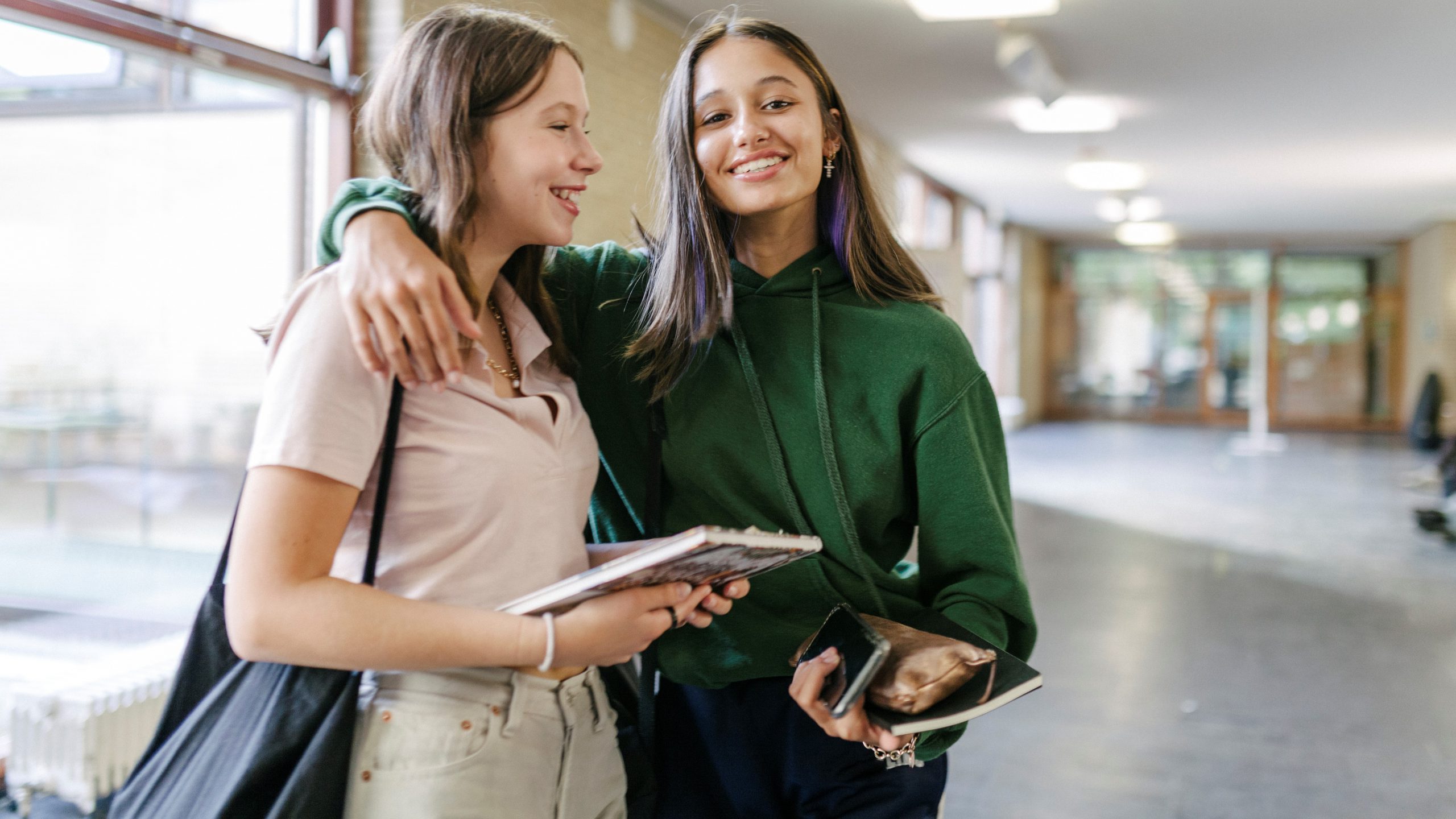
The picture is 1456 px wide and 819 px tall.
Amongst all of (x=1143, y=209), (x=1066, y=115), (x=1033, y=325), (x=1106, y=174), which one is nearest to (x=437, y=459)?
(x=1066, y=115)

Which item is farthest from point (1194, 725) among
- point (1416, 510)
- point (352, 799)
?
point (1416, 510)

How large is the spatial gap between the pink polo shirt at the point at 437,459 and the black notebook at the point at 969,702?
415mm

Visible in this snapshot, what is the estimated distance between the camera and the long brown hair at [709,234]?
1444mm

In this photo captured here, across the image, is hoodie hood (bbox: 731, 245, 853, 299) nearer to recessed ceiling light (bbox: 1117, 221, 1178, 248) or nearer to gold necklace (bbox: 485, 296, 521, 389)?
gold necklace (bbox: 485, 296, 521, 389)

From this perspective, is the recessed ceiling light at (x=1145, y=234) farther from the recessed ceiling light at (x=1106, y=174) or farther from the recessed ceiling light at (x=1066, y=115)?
the recessed ceiling light at (x=1066, y=115)

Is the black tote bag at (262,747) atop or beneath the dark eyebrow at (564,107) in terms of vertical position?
beneath

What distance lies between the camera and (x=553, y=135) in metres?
1.25

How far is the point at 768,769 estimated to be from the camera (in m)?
1.47

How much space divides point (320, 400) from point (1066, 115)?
386 inches

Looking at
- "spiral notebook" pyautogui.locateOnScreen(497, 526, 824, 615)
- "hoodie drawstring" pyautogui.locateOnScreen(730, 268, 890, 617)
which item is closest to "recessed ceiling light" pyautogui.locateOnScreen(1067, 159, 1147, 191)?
"hoodie drawstring" pyautogui.locateOnScreen(730, 268, 890, 617)

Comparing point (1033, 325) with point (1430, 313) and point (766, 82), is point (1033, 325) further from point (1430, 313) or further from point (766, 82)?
point (766, 82)

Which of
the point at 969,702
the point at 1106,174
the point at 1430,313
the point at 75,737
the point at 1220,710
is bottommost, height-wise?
the point at 1220,710

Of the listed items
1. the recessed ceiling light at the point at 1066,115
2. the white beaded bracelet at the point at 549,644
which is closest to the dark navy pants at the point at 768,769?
the white beaded bracelet at the point at 549,644

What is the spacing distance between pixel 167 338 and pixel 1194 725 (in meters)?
4.27
